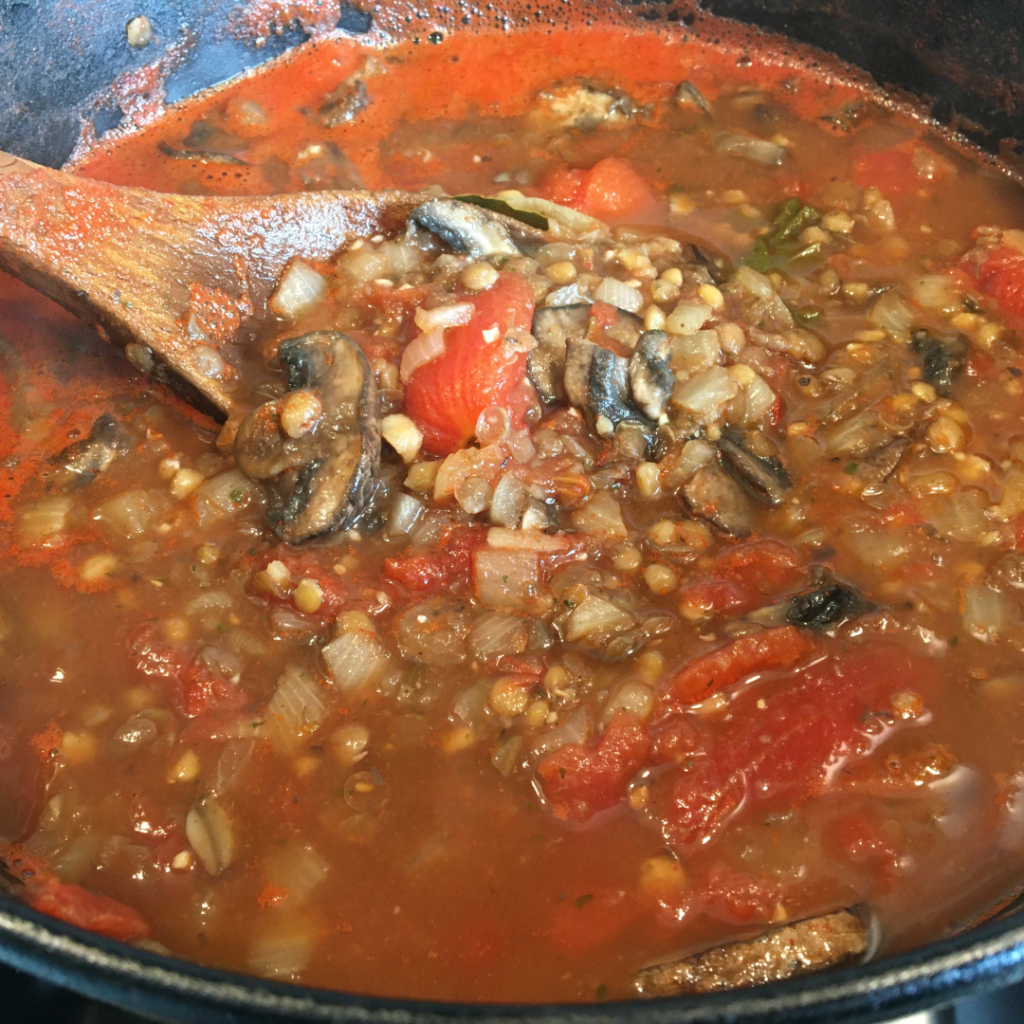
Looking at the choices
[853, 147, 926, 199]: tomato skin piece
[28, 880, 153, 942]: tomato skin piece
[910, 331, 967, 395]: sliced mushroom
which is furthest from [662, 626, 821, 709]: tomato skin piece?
[853, 147, 926, 199]: tomato skin piece

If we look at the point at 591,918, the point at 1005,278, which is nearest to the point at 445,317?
the point at 591,918

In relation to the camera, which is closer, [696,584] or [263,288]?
[696,584]

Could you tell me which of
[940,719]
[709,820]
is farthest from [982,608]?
[709,820]

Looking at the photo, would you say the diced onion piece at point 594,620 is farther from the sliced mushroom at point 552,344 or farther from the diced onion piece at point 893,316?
the diced onion piece at point 893,316

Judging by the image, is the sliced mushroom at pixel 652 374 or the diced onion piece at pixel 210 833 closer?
the diced onion piece at pixel 210 833

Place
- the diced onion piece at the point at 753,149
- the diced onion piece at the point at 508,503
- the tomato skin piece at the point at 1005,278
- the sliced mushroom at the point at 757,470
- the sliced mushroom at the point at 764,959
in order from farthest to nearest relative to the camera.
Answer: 1. the diced onion piece at the point at 753,149
2. the tomato skin piece at the point at 1005,278
3. the sliced mushroom at the point at 757,470
4. the diced onion piece at the point at 508,503
5. the sliced mushroom at the point at 764,959

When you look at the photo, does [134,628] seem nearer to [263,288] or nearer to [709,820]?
[263,288]

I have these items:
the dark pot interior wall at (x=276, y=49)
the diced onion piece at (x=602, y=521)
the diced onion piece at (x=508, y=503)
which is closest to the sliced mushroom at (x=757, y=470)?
the diced onion piece at (x=602, y=521)
